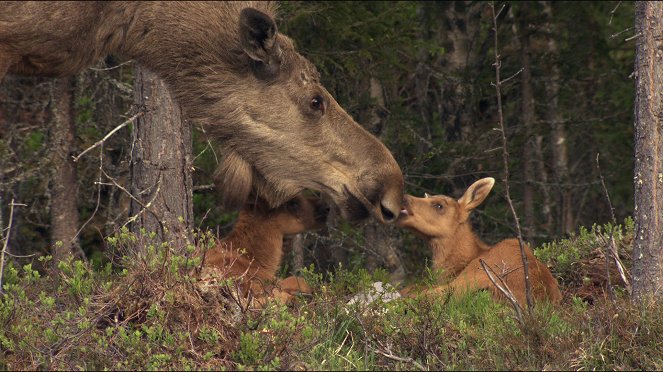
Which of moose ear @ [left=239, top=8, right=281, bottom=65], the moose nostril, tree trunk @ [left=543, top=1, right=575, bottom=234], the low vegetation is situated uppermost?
moose ear @ [left=239, top=8, right=281, bottom=65]

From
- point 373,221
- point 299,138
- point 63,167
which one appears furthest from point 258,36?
point 373,221

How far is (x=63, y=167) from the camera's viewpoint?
997cm

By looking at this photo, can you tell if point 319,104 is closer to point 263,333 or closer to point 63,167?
point 263,333

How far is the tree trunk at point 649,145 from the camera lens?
21.9 ft

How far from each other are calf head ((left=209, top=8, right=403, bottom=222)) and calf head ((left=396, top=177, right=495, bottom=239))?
2175 mm

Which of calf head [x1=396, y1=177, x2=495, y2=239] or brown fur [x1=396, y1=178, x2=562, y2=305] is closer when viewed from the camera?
brown fur [x1=396, y1=178, x2=562, y2=305]

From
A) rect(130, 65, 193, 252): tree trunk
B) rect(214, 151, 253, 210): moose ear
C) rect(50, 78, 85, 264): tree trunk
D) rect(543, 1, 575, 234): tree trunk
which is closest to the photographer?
rect(214, 151, 253, 210): moose ear

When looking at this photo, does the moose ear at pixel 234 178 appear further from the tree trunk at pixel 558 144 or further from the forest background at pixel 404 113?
the tree trunk at pixel 558 144

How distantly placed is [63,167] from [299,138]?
11.2 feet

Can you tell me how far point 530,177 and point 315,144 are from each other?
6.81 metres

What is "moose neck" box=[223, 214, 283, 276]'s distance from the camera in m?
9.06

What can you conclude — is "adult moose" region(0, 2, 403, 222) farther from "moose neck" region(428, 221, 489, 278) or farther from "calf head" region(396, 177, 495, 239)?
"moose neck" region(428, 221, 489, 278)

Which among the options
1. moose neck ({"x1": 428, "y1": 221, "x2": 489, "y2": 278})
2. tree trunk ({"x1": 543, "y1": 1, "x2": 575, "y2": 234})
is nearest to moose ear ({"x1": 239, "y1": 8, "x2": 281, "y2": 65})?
moose neck ({"x1": 428, "y1": 221, "x2": 489, "y2": 278})

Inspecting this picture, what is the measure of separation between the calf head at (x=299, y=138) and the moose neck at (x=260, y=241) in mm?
1474
